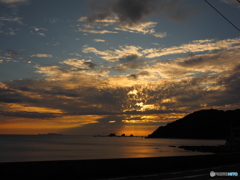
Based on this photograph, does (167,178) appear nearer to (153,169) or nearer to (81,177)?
(153,169)

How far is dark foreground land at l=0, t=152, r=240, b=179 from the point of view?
1081cm

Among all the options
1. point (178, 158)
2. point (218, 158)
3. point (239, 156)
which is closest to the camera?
point (178, 158)

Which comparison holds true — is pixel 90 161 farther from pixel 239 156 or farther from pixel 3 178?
pixel 239 156

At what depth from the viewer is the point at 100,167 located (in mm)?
13094

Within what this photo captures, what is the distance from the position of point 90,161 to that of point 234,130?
66294 millimetres

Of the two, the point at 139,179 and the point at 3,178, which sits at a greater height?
the point at 3,178

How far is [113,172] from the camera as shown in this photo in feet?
44.1

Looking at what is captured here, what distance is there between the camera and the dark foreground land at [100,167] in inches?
426

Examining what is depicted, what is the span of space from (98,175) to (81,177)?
3.14 feet

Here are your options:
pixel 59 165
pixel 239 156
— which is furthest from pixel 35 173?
pixel 239 156

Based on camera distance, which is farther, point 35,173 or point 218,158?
point 218,158

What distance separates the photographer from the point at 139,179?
12422 mm

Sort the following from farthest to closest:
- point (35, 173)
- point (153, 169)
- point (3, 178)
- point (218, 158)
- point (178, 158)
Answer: point (218, 158) → point (178, 158) → point (153, 169) → point (35, 173) → point (3, 178)

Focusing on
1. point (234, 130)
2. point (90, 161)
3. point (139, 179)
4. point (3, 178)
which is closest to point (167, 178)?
point (139, 179)
